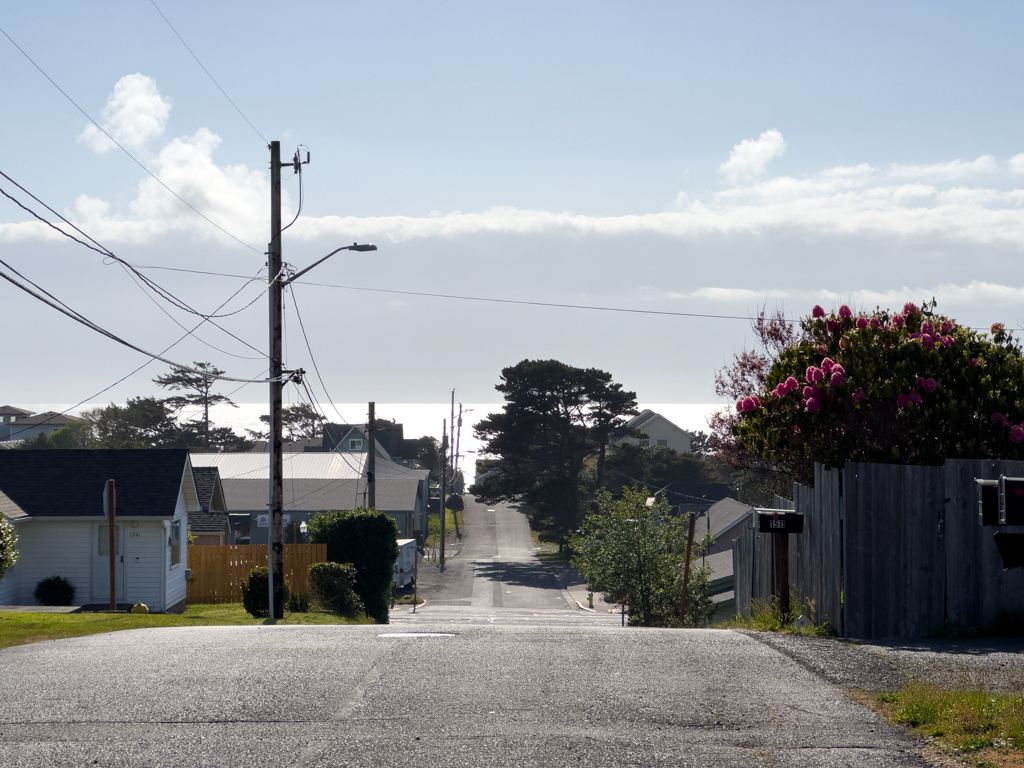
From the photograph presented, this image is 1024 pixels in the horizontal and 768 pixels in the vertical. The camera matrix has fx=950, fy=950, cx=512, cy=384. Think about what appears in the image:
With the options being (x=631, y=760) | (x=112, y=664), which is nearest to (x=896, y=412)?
(x=631, y=760)

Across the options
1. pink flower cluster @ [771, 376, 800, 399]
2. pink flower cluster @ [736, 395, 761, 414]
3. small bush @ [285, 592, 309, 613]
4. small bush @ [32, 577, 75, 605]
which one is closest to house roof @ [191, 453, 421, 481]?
small bush @ [32, 577, 75, 605]

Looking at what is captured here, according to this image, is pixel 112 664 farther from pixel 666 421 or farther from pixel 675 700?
pixel 666 421

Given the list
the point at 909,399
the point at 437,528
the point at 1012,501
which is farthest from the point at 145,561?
the point at 437,528

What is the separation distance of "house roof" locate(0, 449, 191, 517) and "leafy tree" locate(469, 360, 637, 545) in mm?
38577

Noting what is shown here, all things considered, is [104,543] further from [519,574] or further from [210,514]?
[519,574]

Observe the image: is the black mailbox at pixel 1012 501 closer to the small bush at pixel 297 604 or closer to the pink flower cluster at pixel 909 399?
the pink flower cluster at pixel 909 399

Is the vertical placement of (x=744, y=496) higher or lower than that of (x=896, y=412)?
lower

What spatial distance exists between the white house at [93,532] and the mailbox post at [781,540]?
2032 centimetres

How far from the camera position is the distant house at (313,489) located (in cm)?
6719

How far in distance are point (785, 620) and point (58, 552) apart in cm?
2330

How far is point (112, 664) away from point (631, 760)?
621 cm

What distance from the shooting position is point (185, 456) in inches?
1193

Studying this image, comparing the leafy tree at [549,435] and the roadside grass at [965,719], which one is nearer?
the roadside grass at [965,719]

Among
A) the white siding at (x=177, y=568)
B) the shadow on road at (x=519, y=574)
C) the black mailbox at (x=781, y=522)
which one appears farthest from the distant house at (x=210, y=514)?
the black mailbox at (x=781, y=522)
